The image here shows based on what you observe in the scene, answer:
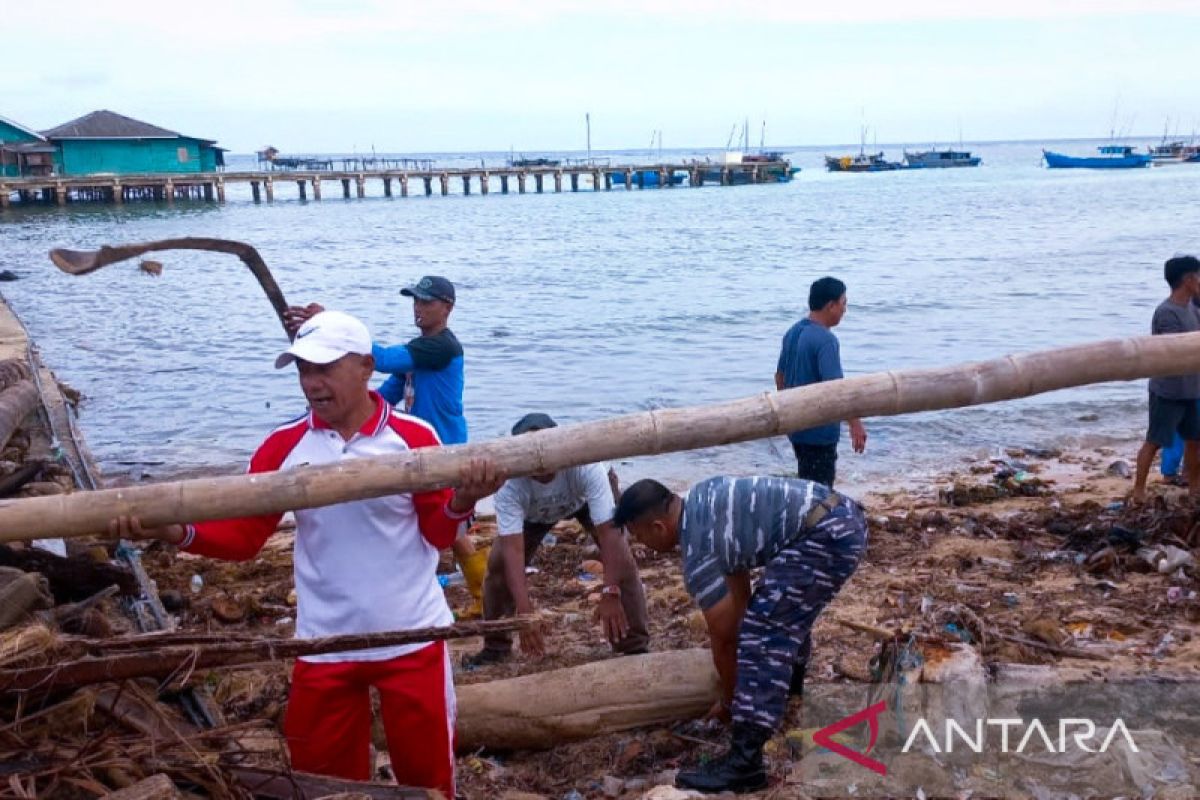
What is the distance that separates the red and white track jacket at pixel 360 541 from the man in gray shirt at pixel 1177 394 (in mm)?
5553

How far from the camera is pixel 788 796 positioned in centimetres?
390

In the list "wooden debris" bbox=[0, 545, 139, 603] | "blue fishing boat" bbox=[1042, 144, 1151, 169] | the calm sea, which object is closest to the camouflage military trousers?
"wooden debris" bbox=[0, 545, 139, 603]

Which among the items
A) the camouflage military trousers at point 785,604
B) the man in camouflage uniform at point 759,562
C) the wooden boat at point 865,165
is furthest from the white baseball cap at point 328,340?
the wooden boat at point 865,165


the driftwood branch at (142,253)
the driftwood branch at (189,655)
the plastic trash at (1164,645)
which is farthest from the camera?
the plastic trash at (1164,645)

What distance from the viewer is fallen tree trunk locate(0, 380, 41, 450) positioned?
27.2 feet

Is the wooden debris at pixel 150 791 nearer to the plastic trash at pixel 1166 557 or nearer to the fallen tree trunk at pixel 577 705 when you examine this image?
the fallen tree trunk at pixel 577 705

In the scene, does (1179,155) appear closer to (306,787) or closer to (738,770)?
(738,770)

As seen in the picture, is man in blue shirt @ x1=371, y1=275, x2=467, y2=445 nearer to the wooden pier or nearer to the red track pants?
the red track pants

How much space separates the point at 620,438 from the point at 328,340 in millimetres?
881

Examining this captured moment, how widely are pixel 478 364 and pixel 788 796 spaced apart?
13.9m

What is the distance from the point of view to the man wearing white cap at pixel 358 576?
3254 mm

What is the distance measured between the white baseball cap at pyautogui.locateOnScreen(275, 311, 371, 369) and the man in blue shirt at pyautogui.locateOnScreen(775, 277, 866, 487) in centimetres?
374

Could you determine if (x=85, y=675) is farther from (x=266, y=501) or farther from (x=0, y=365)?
(x=0, y=365)

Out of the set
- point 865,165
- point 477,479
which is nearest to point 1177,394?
point 477,479
